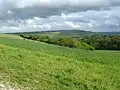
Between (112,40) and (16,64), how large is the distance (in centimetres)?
6649

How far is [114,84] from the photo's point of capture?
58.4 feet

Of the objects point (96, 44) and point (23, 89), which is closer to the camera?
point (23, 89)

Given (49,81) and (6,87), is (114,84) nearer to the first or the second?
(49,81)

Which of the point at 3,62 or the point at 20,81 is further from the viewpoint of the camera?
the point at 3,62

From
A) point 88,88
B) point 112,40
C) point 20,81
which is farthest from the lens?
point 112,40

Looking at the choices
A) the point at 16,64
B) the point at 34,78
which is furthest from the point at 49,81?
the point at 16,64

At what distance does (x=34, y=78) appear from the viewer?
49.4 feet

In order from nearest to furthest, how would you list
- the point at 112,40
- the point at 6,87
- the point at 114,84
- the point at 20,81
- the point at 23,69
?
the point at 6,87, the point at 20,81, the point at 23,69, the point at 114,84, the point at 112,40

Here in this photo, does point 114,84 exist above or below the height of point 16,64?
below

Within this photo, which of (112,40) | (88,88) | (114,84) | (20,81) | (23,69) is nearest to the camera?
(20,81)

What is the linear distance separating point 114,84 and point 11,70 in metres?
6.18

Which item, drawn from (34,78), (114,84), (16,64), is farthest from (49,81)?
(114,84)

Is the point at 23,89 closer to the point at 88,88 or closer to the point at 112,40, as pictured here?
the point at 88,88

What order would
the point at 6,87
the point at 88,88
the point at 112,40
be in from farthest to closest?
the point at 112,40 → the point at 88,88 → the point at 6,87
